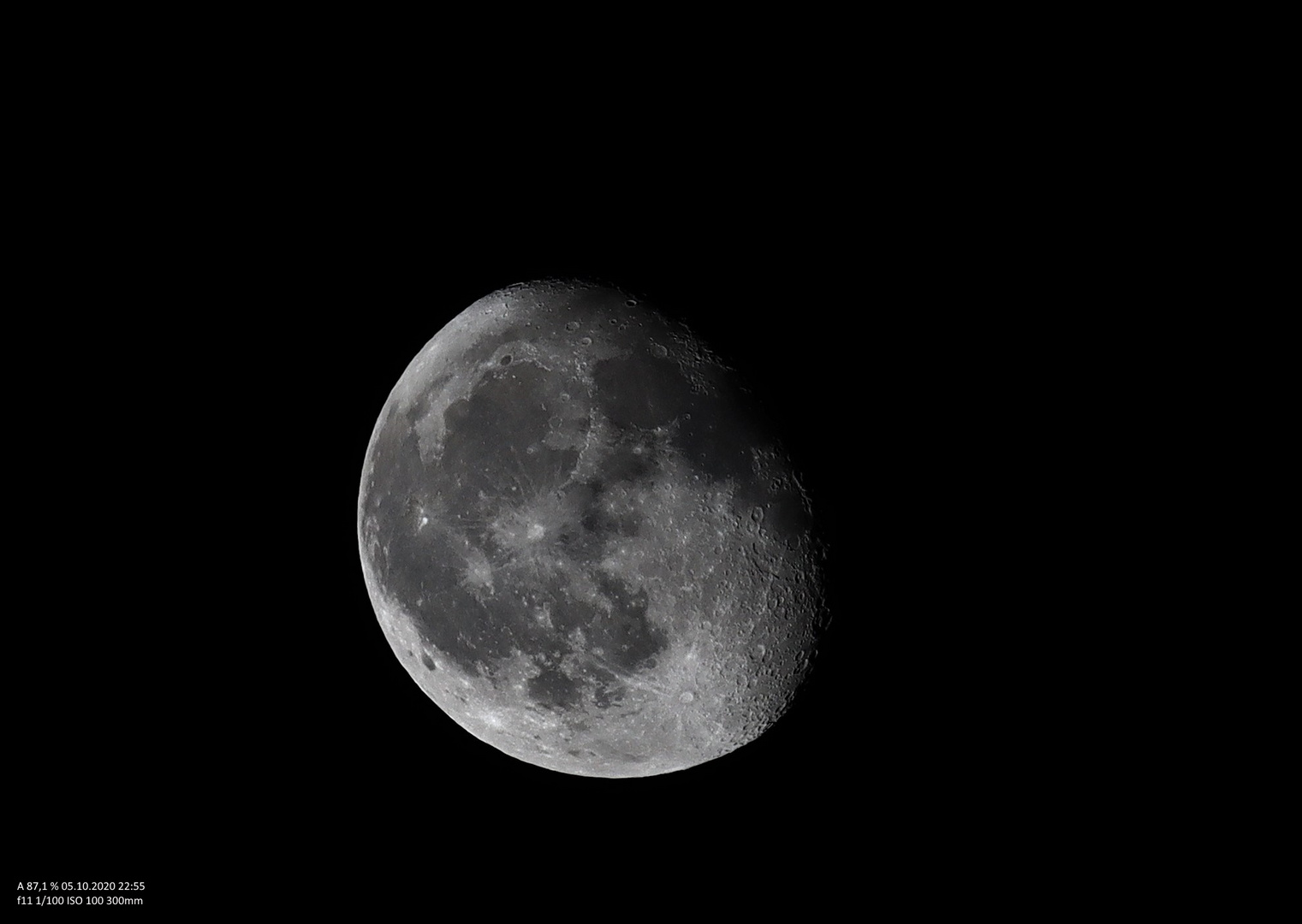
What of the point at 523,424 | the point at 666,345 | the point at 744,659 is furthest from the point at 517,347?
the point at 744,659

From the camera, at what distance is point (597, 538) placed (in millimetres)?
3604

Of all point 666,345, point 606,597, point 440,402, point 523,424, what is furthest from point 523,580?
point 666,345

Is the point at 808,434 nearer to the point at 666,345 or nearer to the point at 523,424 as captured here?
the point at 666,345

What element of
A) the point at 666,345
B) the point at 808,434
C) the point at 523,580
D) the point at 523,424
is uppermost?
the point at 666,345

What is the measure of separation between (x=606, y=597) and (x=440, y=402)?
122 centimetres

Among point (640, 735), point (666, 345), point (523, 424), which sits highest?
point (666, 345)

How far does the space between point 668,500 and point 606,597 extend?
49 centimetres

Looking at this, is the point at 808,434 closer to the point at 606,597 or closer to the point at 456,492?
the point at 606,597

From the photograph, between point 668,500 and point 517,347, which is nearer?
point 668,500

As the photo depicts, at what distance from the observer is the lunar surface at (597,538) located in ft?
11.9

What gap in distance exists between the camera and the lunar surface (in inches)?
143

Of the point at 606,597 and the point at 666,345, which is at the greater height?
the point at 666,345

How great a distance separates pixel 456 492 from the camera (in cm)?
377

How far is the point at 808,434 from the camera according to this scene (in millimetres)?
3914
